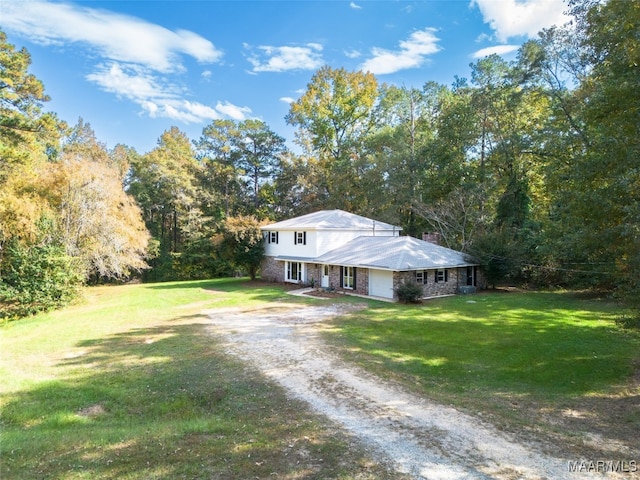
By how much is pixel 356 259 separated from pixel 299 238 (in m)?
6.23

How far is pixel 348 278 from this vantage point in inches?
970

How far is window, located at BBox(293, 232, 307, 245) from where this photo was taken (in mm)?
28031

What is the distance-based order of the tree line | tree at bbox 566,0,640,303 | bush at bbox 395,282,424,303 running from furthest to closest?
bush at bbox 395,282,424,303 < the tree line < tree at bbox 566,0,640,303

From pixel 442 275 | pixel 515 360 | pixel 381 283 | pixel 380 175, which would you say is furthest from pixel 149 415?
pixel 380 175

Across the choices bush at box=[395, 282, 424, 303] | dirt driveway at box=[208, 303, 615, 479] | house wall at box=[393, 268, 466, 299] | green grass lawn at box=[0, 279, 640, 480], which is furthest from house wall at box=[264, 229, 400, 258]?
dirt driveway at box=[208, 303, 615, 479]

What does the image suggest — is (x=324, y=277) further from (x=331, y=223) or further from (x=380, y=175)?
(x=380, y=175)

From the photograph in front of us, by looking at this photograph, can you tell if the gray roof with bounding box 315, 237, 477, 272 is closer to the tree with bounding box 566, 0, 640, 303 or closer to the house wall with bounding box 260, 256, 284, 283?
the house wall with bounding box 260, 256, 284, 283

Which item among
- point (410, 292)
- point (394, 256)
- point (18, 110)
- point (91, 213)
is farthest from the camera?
point (91, 213)

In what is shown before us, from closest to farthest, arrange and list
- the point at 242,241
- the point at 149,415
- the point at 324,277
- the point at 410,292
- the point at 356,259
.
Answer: the point at 149,415 < the point at 410,292 < the point at 356,259 < the point at 324,277 < the point at 242,241

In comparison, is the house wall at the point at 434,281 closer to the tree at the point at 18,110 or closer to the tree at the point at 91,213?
the tree at the point at 91,213

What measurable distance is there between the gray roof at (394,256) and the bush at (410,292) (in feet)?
3.14

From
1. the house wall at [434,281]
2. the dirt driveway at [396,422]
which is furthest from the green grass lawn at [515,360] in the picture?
the house wall at [434,281]

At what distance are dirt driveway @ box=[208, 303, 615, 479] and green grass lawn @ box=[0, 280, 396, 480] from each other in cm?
49

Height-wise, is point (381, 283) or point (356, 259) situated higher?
point (356, 259)
